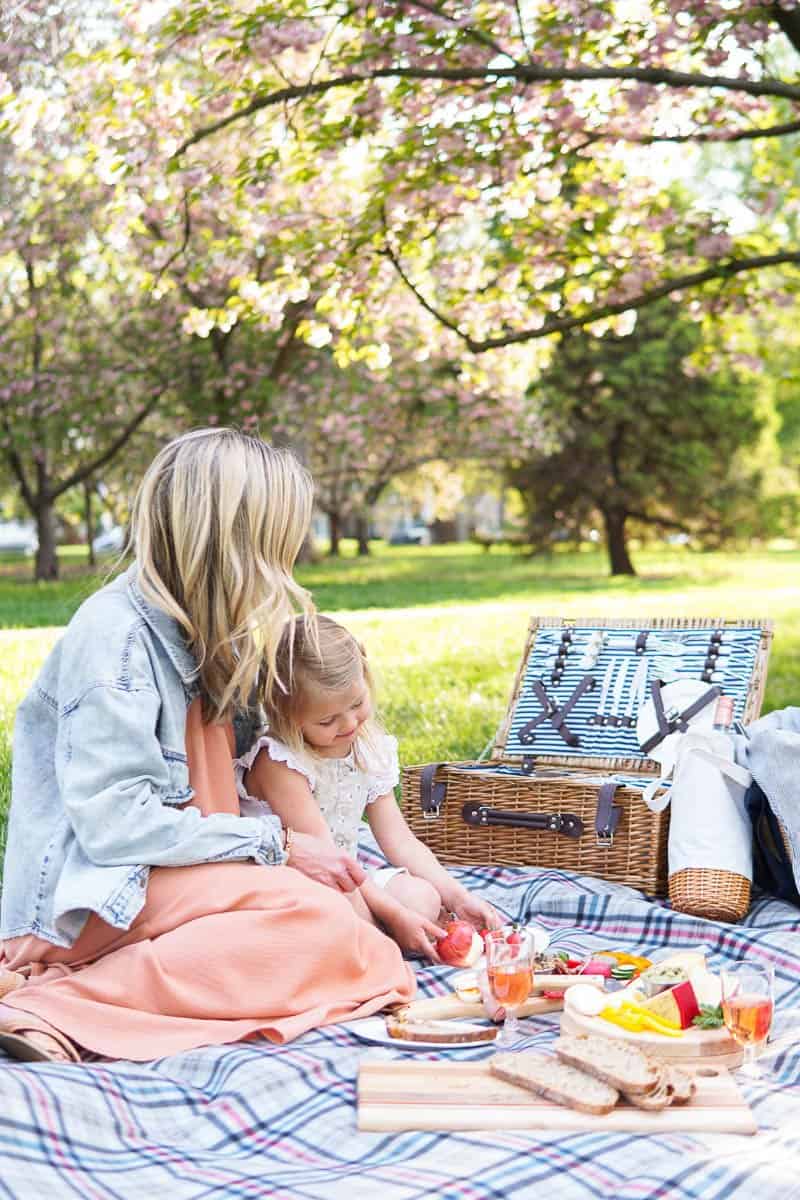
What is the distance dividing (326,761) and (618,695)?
1.40 meters

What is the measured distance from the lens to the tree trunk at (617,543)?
19.4 metres

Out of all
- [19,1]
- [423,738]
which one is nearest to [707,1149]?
[423,738]

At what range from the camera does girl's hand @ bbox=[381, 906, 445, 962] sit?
3082mm

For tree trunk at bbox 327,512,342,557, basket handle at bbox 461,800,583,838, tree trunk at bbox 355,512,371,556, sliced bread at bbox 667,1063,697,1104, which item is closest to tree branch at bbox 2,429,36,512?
tree trunk at bbox 327,512,342,557

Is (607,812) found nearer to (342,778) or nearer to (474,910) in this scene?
(474,910)

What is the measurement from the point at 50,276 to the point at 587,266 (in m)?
9.87

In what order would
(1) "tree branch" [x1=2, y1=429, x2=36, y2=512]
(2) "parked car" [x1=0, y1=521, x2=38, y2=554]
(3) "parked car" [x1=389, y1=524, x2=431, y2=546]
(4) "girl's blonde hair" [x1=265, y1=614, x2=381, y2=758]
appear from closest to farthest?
(4) "girl's blonde hair" [x1=265, y1=614, x2=381, y2=758] < (1) "tree branch" [x1=2, y1=429, x2=36, y2=512] < (2) "parked car" [x1=0, y1=521, x2=38, y2=554] < (3) "parked car" [x1=389, y1=524, x2=431, y2=546]

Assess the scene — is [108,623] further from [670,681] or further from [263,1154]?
[670,681]

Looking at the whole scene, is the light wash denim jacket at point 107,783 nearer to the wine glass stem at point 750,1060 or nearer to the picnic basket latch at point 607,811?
the wine glass stem at point 750,1060

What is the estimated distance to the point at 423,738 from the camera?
577cm

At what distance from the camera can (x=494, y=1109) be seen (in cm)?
220

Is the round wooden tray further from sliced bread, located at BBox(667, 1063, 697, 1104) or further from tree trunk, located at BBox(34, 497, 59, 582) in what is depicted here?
tree trunk, located at BBox(34, 497, 59, 582)

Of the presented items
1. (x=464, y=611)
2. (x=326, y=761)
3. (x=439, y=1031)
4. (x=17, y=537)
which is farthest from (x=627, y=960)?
(x=17, y=537)

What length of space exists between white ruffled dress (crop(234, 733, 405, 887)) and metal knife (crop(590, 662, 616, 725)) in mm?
1068
